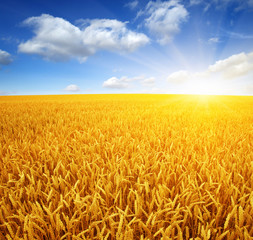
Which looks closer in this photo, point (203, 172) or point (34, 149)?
point (203, 172)

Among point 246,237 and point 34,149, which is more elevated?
point 34,149

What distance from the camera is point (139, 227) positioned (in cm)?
77

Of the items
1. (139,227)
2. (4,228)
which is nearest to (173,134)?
(139,227)

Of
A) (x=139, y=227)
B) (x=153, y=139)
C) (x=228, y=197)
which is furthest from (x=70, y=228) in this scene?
(x=153, y=139)

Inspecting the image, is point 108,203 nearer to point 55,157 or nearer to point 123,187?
point 123,187

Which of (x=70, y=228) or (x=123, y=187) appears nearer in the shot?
(x=70, y=228)

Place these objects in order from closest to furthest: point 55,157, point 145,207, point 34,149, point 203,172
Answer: point 145,207 → point 203,172 → point 55,157 → point 34,149

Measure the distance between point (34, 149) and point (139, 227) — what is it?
4.40ft

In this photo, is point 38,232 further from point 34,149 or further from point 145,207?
point 34,149

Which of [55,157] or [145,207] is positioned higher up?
[55,157]

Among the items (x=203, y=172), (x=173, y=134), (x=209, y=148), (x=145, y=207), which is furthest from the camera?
(x=173, y=134)

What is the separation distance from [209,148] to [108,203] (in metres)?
1.35

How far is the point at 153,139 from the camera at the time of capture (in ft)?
6.88

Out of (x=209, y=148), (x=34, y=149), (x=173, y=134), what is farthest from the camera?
(x=173, y=134)
